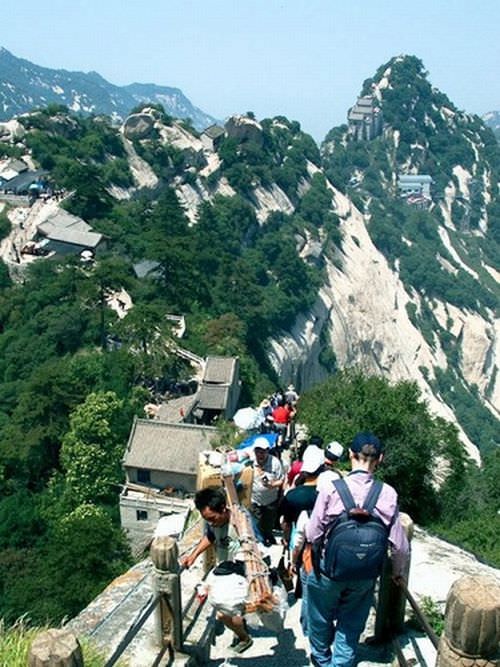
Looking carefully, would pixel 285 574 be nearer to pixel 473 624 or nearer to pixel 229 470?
pixel 229 470

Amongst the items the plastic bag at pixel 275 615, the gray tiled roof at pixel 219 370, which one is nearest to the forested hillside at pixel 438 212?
the gray tiled roof at pixel 219 370

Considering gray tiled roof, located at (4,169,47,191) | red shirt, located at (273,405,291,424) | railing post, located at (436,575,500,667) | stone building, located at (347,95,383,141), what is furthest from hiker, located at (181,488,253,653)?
stone building, located at (347,95,383,141)

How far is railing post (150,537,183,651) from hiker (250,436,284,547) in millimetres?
1629

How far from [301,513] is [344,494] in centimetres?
172

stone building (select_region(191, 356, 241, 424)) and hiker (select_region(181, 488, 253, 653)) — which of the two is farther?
stone building (select_region(191, 356, 241, 424))

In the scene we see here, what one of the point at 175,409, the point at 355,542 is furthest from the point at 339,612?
the point at 175,409

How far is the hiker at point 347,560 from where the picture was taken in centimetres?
521

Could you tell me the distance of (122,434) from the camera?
28.8m

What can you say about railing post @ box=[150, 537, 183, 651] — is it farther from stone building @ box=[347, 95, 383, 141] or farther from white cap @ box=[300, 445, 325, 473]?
stone building @ box=[347, 95, 383, 141]

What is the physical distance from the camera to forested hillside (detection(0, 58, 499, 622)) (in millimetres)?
21609

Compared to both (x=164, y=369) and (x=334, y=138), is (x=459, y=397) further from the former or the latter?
(x=334, y=138)

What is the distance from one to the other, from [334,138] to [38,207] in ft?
322

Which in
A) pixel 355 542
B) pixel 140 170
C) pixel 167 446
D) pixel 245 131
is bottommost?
pixel 167 446

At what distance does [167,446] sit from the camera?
27.1 metres
